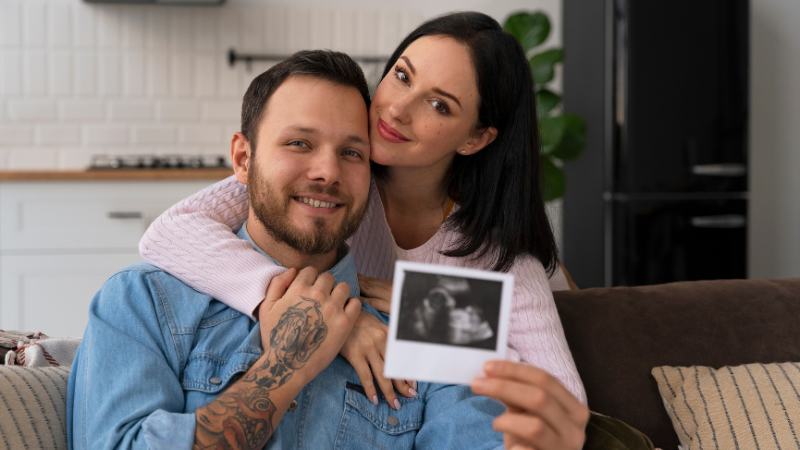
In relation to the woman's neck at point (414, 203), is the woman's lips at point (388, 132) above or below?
above

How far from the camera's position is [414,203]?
1657 mm

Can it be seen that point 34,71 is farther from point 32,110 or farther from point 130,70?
point 130,70

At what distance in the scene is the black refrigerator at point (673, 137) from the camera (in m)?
3.44

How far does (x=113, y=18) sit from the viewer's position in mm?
3859

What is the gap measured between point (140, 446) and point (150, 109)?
336cm

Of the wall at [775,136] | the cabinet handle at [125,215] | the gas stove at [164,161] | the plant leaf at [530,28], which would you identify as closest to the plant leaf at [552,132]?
the plant leaf at [530,28]

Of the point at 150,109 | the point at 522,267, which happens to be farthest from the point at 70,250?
the point at 522,267

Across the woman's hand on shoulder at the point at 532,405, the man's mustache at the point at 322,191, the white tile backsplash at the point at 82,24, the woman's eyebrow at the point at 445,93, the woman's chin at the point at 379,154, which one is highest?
the white tile backsplash at the point at 82,24

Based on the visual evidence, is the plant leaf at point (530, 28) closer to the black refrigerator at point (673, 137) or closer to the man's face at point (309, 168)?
the black refrigerator at point (673, 137)

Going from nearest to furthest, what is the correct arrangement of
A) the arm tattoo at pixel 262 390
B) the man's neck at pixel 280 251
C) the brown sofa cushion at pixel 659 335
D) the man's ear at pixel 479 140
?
1. the arm tattoo at pixel 262 390
2. the man's neck at pixel 280 251
3. the brown sofa cushion at pixel 659 335
4. the man's ear at pixel 479 140

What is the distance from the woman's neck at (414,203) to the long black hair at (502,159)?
0.09 metres

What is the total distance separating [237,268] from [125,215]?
218 centimetres

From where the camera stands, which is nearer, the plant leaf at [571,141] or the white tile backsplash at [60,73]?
the plant leaf at [571,141]

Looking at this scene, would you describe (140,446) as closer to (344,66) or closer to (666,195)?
(344,66)
